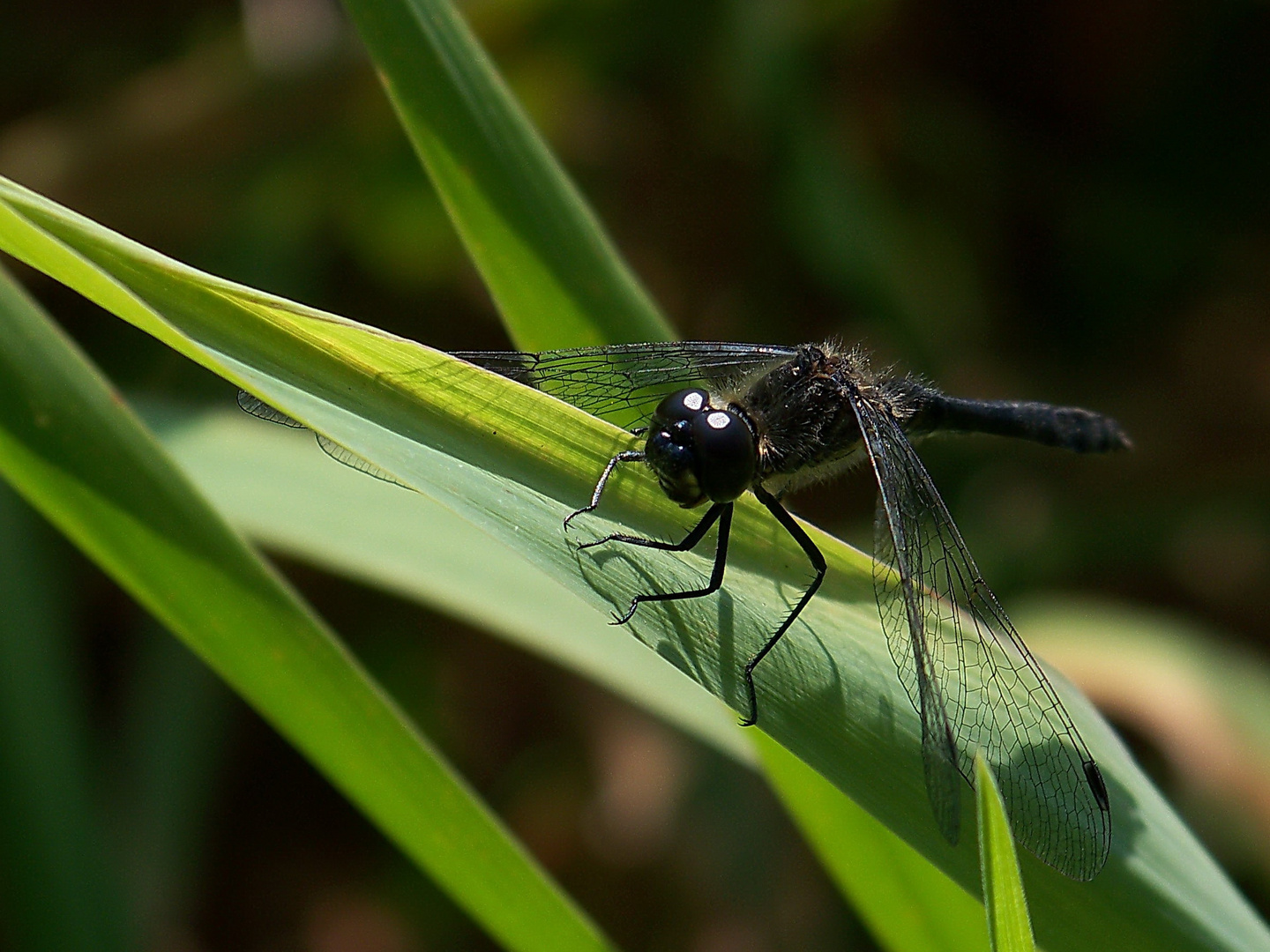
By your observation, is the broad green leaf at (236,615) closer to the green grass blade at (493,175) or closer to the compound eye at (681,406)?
the green grass blade at (493,175)

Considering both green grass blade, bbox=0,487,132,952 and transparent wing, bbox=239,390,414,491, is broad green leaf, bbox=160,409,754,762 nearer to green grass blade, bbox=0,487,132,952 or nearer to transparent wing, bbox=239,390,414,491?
transparent wing, bbox=239,390,414,491

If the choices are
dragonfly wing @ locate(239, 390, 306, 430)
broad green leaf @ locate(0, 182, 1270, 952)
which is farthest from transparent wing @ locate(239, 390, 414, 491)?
broad green leaf @ locate(0, 182, 1270, 952)

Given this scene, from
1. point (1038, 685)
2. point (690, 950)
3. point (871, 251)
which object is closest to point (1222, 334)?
point (871, 251)

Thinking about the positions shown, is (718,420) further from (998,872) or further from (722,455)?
(998,872)

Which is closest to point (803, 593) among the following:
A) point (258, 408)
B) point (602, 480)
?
point (602, 480)

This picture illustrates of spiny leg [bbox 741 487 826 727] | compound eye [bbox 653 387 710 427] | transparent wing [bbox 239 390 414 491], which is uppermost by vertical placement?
transparent wing [bbox 239 390 414 491]

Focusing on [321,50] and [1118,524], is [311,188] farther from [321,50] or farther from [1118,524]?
[1118,524]
